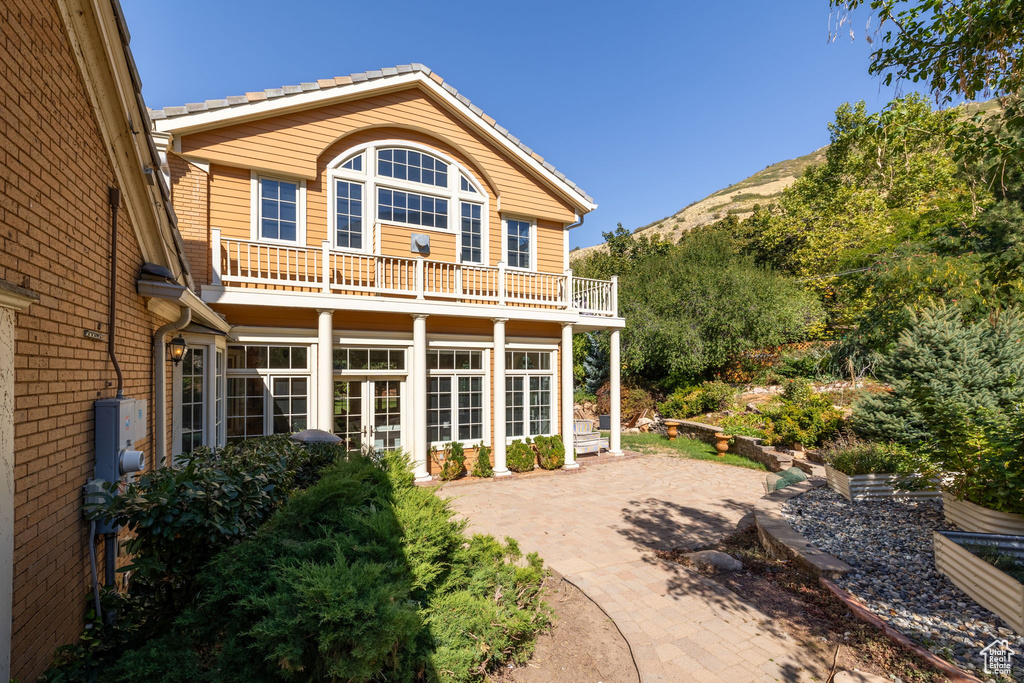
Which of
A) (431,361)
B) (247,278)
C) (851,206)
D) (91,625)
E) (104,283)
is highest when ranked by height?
(851,206)

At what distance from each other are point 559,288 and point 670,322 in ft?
25.9

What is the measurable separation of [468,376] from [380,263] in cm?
322

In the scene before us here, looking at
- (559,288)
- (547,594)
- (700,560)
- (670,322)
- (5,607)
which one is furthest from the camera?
(670,322)

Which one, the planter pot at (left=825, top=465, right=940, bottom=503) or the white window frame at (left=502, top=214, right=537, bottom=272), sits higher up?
the white window frame at (left=502, top=214, right=537, bottom=272)

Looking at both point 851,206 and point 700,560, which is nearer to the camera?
point 700,560

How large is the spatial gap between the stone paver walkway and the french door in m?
1.91

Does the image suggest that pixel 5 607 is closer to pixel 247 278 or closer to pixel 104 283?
pixel 104 283

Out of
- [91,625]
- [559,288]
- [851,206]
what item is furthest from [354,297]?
[851,206]

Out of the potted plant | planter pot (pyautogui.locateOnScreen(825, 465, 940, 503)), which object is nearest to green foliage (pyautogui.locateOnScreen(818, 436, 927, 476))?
the potted plant

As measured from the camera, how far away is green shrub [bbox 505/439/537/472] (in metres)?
10.5

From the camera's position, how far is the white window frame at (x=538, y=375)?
11.3 meters

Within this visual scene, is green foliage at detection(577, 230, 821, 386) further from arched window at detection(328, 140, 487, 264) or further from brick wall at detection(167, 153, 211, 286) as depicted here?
brick wall at detection(167, 153, 211, 286)

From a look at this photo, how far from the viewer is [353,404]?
9.54 meters

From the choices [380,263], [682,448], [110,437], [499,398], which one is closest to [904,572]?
[110,437]
